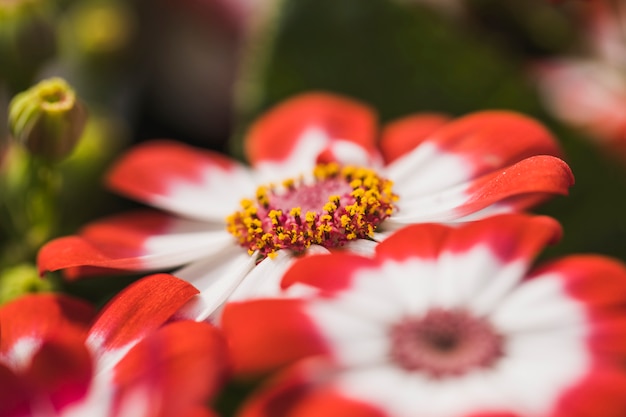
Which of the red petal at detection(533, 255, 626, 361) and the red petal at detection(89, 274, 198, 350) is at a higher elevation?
the red petal at detection(533, 255, 626, 361)

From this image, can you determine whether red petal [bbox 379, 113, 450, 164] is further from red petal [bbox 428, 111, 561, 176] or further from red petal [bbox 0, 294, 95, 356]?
red petal [bbox 0, 294, 95, 356]

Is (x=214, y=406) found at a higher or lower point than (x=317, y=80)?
lower

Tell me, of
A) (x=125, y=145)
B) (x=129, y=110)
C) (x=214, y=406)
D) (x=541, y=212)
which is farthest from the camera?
(x=129, y=110)

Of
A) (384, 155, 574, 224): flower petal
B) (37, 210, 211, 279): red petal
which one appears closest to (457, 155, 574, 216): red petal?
(384, 155, 574, 224): flower petal

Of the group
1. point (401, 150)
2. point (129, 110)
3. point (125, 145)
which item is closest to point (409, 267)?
point (401, 150)

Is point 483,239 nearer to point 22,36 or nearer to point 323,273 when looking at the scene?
point 323,273

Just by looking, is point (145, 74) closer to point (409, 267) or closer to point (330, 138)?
point (330, 138)

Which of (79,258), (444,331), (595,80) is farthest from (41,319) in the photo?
(595,80)
